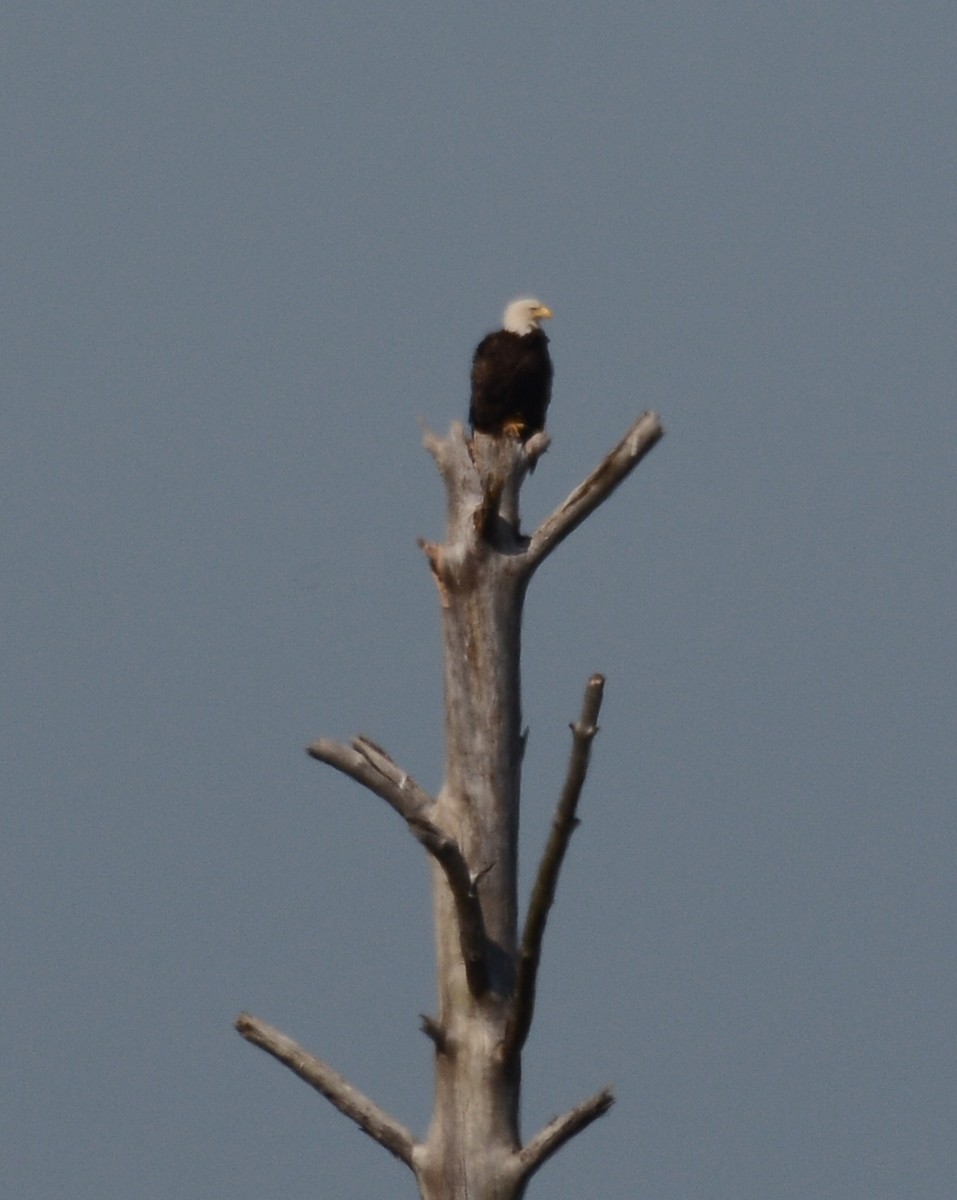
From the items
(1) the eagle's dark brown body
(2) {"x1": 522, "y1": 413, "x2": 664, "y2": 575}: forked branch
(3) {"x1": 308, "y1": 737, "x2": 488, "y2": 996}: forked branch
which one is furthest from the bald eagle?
(3) {"x1": 308, "y1": 737, "x2": 488, "y2": 996}: forked branch

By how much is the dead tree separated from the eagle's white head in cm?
435

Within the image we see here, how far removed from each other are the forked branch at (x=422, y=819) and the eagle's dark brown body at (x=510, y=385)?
4.16 m

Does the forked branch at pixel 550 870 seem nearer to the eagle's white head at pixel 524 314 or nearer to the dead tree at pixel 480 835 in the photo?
the dead tree at pixel 480 835

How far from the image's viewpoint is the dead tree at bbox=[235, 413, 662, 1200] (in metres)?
6.09

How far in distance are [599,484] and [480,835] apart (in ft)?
3.92

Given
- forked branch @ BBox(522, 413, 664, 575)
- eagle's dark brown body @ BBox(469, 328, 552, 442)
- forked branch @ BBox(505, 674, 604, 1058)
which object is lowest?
forked branch @ BBox(505, 674, 604, 1058)

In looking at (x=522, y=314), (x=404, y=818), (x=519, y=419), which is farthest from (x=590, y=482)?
(x=522, y=314)

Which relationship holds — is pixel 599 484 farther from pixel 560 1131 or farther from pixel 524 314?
pixel 524 314

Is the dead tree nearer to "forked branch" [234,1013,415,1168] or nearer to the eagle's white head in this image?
"forked branch" [234,1013,415,1168]

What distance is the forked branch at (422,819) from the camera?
6.04 m

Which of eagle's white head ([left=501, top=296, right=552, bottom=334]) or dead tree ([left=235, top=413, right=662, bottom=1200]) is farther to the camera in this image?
eagle's white head ([left=501, top=296, right=552, bottom=334])

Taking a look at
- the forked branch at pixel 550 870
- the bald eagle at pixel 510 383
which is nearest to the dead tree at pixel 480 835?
the forked branch at pixel 550 870

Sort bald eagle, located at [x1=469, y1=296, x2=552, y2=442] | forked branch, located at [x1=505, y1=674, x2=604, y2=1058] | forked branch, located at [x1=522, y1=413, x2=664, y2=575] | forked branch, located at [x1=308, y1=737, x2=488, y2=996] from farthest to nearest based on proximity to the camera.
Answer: bald eagle, located at [x1=469, y1=296, x2=552, y2=442] → forked branch, located at [x1=522, y1=413, x2=664, y2=575] → forked branch, located at [x1=308, y1=737, x2=488, y2=996] → forked branch, located at [x1=505, y1=674, x2=604, y2=1058]

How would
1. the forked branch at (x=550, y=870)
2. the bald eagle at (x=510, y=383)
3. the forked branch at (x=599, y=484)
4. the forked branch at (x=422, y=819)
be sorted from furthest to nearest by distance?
the bald eagle at (x=510, y=383) → the forked branch at (x=599, y=484) → the forked branch at (x=422, y=819) → the forked branch at (x=550, y=870)
